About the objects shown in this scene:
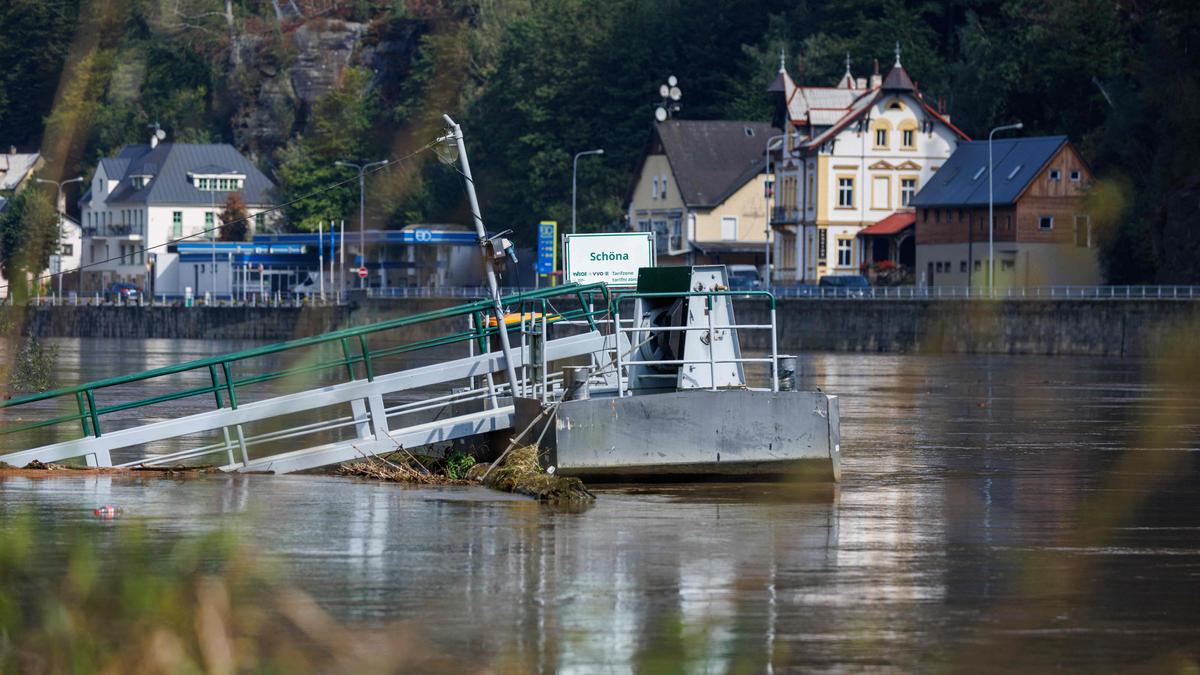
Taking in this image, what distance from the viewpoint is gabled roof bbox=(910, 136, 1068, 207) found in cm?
10319

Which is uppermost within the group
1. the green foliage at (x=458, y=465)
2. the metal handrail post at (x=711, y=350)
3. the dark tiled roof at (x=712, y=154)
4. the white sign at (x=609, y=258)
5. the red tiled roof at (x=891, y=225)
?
the dark tiled roof at (x=712, y=154)

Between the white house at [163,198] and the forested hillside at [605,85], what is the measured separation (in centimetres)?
555

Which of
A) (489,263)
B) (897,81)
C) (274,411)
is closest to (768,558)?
(489,263)

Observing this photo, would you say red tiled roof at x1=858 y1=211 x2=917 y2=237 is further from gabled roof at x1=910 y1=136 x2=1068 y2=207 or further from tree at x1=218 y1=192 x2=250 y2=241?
tree at x1=218 y1=192 x2=250 y2=241

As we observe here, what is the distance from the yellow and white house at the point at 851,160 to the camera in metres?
114

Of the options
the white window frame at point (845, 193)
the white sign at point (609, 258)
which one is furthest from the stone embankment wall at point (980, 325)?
the white sign at point (609, 258)

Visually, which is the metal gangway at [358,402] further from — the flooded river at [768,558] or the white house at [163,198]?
the white house at [163,198]

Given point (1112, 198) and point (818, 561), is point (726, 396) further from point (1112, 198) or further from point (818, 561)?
point (1112, 198)

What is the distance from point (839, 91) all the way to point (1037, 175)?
19.4 metres

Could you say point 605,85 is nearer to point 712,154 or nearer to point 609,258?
point 712,154

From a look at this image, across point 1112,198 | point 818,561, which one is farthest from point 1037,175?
point 818,561

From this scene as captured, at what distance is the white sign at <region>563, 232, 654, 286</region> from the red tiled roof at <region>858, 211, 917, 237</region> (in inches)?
3399

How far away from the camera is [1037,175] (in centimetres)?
10219

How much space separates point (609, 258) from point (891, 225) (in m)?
88.2
